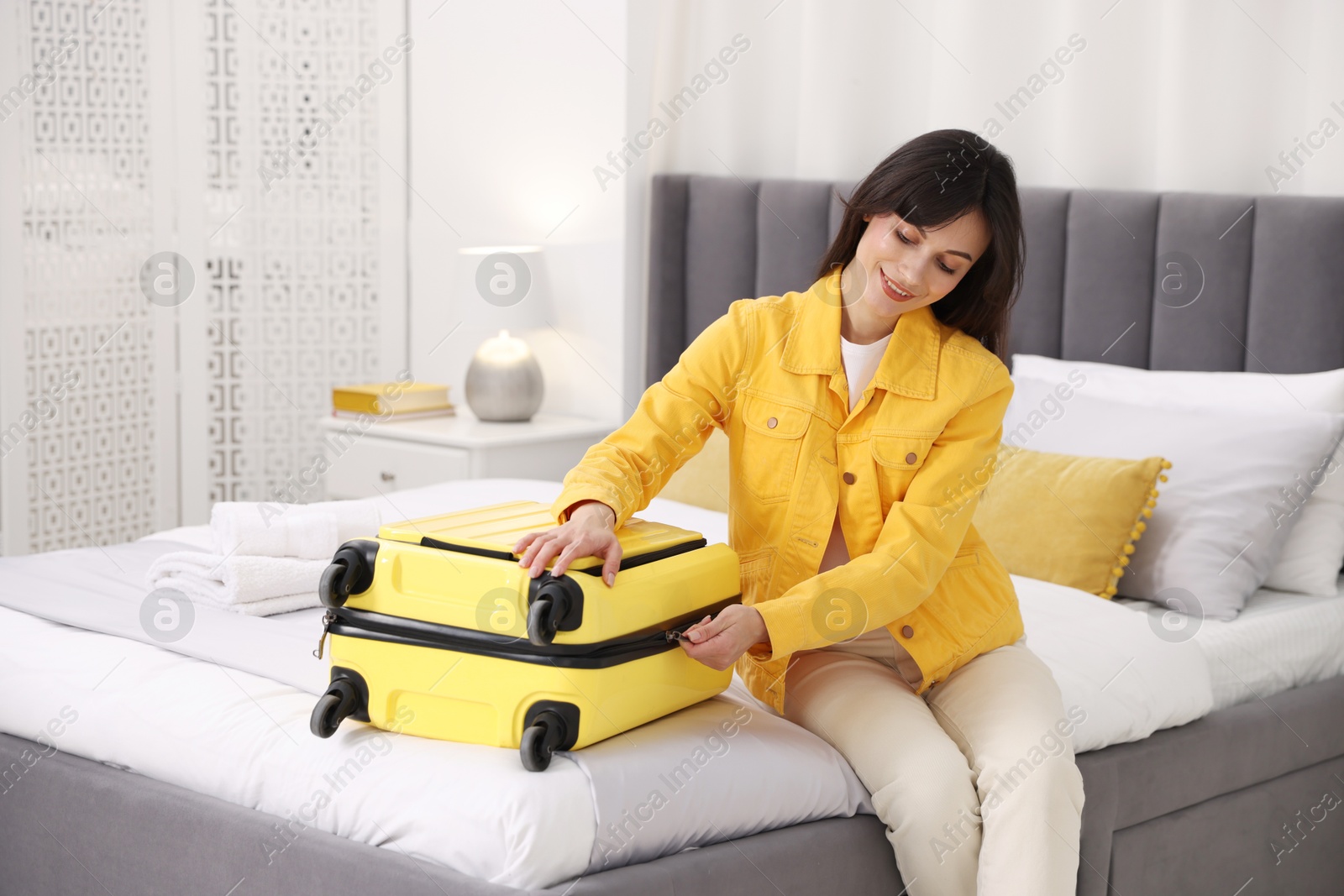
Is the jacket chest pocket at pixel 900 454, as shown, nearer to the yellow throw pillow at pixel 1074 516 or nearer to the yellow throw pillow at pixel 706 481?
the yellow throw pillow at pixel 1074 516

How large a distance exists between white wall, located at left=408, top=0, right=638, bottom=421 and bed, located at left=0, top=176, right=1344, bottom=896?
0.86 metres

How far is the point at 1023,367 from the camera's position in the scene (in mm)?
2723

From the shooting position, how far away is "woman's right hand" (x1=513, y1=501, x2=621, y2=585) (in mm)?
1356

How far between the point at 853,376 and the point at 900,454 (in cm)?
13

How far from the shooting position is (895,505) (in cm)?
162

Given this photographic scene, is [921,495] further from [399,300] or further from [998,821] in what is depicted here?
[399,300]

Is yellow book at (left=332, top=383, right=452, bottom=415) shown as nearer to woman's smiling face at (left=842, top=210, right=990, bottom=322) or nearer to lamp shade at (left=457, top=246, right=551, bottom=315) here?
lamp shade at (left=457, top=246, right=551, bottom=315)

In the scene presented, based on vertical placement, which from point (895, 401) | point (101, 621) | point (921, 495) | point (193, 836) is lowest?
point (193, 836)

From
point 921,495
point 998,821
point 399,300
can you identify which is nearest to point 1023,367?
point 921,495

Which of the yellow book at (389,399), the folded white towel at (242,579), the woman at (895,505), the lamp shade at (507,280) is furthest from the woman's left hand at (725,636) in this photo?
the yellow book at (389,399)

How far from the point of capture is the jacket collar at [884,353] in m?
1.66

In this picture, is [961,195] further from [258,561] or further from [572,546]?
[258,561]

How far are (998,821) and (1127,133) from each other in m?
1.82

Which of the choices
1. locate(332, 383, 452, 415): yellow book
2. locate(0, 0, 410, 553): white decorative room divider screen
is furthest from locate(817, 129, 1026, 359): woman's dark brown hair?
locate(0, 0, 410, 553): white decorative room divider screen
